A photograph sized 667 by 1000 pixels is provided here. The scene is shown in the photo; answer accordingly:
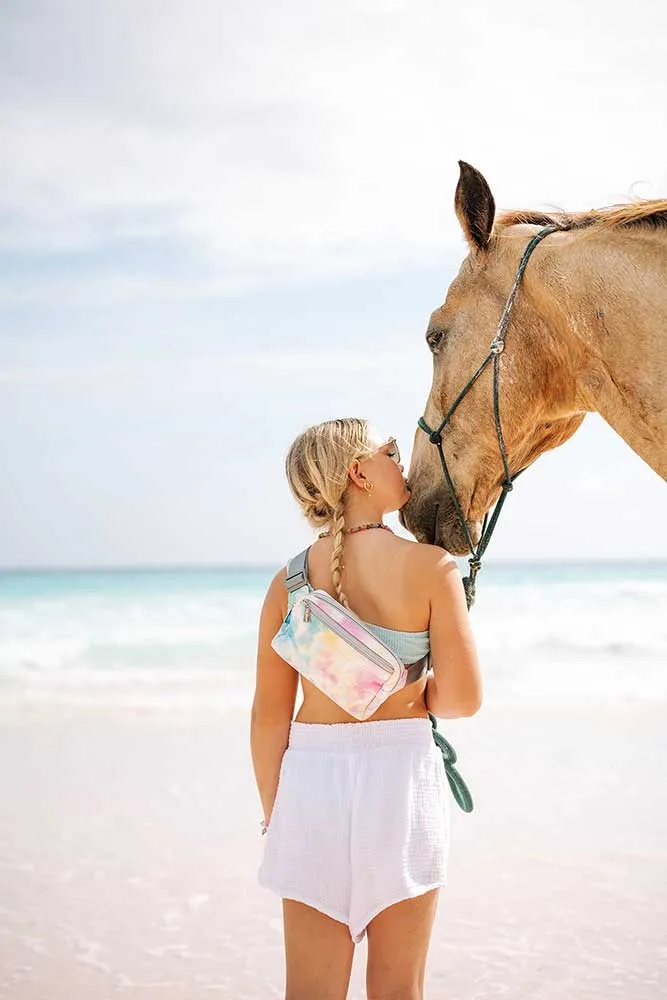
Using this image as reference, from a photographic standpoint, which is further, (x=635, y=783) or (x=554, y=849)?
(x=635, y=783)

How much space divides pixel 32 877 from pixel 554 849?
2.54m

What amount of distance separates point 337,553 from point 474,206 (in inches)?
31.9

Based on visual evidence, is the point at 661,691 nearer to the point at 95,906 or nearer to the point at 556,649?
the point at 556,649

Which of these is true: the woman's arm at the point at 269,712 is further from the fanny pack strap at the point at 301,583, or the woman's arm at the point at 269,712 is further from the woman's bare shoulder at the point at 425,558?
the woman's bare shoulder at the point at 425,558

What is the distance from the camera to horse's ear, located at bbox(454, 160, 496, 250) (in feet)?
6.73

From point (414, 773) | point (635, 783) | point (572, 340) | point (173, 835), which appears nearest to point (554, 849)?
point (635, 783)

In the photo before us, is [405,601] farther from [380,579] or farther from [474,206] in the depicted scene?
[474,206]

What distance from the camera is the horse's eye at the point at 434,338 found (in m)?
2.27

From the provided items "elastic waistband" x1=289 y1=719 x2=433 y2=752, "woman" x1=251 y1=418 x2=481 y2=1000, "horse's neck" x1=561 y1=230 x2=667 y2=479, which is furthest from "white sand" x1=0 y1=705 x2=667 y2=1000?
"horse's neck" x1=561 y1=230 x2=667 y2=479

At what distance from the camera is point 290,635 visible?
1.94m

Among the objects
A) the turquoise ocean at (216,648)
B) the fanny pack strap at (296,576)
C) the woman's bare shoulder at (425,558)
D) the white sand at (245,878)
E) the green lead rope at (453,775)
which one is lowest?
the turquoise ocean at (216,648)

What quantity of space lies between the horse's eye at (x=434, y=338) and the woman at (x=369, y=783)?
1.16 feet

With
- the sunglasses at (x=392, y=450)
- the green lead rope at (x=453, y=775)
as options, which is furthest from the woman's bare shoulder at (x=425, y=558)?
the green lead rope at (x=453, y=775)

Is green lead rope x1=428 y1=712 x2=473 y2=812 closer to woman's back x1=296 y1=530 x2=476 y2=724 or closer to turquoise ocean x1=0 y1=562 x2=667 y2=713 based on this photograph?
woman's back x1=296 y1=530 x2=476 y2=724
